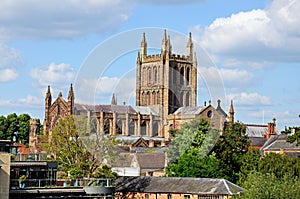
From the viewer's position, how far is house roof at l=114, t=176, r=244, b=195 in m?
67.3

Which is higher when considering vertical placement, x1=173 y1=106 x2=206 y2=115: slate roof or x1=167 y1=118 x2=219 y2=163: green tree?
x1=173 y1=106 x2=206 y2=115: slate roof

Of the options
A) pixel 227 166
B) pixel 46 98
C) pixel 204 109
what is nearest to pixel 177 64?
pixel 204 109

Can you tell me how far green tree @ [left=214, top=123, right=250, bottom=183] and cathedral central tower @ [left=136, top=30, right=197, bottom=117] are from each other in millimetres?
58638

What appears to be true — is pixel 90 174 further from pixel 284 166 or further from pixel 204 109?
pixel 204 109

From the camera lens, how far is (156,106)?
6457 inches

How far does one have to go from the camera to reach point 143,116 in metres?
157

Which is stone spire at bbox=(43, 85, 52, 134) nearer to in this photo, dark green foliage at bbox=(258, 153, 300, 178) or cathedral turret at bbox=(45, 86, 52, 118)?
cathedral turret at bbox=(45, 86, 52, 118)

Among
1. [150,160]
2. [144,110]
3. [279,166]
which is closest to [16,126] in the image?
[144,110]

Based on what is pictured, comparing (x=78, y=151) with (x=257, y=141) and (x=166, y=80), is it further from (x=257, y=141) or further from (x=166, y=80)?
(x=166, y=80)

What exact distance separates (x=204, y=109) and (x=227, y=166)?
57811 millimetres

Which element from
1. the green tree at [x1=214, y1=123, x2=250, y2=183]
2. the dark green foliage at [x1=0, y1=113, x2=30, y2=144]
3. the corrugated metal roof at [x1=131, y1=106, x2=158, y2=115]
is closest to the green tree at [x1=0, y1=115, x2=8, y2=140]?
the dark green foliage at [x1=0, y1=113, x2=30, y2=144]

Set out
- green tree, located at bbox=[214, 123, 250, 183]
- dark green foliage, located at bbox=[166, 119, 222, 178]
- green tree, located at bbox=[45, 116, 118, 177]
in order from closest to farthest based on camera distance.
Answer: green tree, located at bbox=[45, 116, 118, 177] < dark green foliage, located at bbox=[166, 119, 222, 178] < green tree, located at bbox=[214, 123, 250, 183]

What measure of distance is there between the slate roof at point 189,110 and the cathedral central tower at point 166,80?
406cm

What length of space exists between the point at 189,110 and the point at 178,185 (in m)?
85.7
